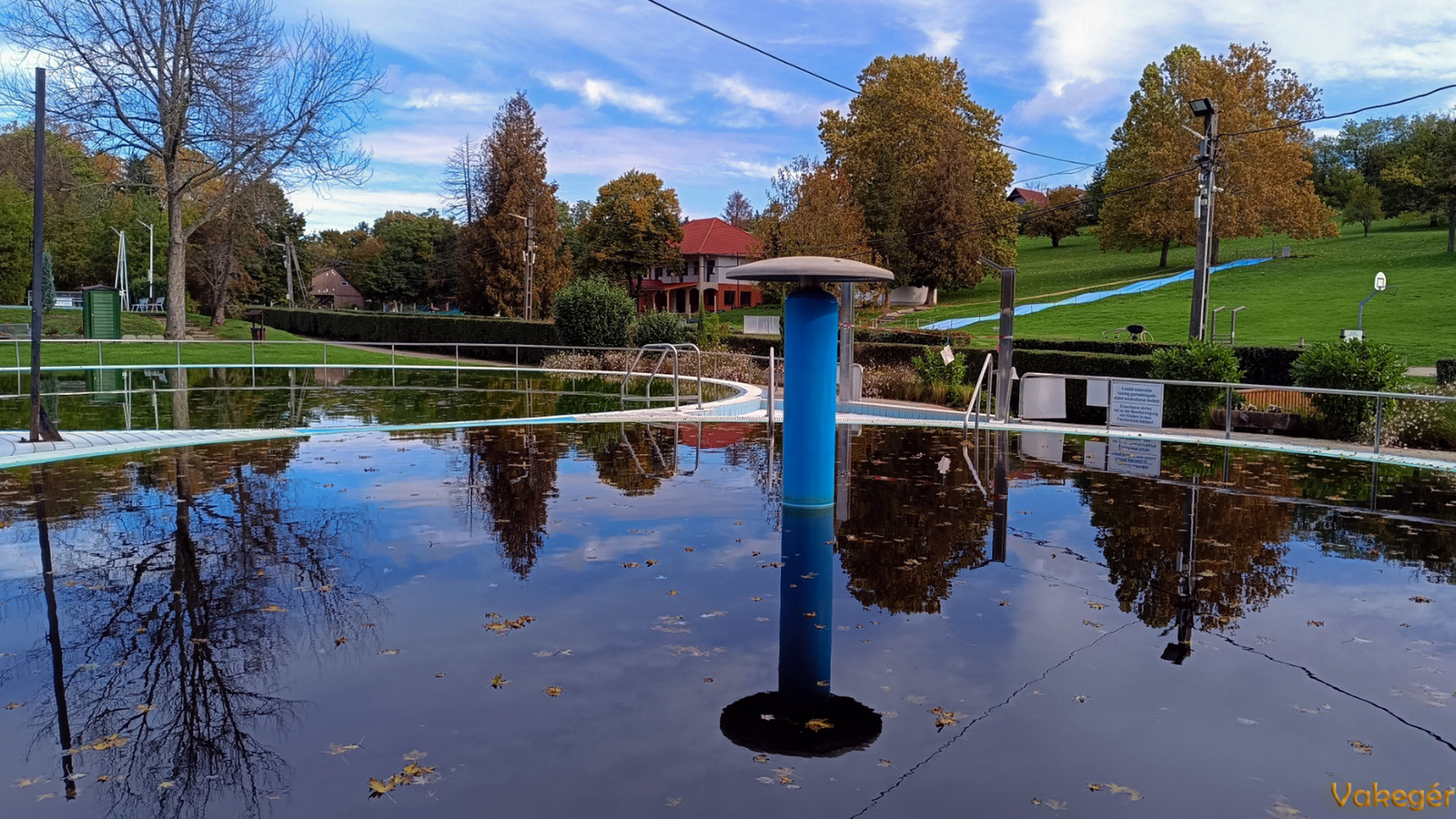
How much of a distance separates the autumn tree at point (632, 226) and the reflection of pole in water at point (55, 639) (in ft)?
195

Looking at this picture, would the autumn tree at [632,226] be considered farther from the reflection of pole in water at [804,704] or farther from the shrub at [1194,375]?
the reflection of pole in water at [804,704]

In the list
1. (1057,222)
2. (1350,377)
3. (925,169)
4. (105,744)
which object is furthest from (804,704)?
(1057,222)

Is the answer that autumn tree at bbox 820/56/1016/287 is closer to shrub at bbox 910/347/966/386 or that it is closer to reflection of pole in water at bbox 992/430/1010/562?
shrub at bbox 910/347/966/386

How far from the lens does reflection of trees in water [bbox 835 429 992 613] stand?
7211mm

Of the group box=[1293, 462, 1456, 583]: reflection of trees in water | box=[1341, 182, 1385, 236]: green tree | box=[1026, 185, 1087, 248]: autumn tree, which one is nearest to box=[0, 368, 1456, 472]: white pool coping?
box=[1293, 462, 1456, 583]: reflection of trees in water

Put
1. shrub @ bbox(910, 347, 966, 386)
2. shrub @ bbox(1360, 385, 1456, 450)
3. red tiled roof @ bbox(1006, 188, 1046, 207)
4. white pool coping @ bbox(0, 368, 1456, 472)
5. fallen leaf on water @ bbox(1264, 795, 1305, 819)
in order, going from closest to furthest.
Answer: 1. fallen leaf on water @ bbox(1264, 795, 1305, 819)
2. white pool coping @ bbox(0, 368, 1456, 472)
3. shrub @ bbox(1360, 385, 1456, 450)
4. shrub @ bbox(910, 347, 966, 386)
5. red tiled roof @ bbox(1006, 188, 1046, 207)

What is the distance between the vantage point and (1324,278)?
50625 mm

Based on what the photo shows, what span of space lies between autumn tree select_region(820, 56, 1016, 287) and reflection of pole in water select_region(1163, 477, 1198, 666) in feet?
154

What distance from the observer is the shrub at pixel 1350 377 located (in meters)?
16.3

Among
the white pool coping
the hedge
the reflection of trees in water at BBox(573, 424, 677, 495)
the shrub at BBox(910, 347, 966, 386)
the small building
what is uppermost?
the small building

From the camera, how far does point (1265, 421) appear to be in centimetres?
1766

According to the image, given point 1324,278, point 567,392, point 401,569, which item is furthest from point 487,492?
point 1324,278

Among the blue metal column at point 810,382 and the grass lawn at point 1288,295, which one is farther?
the grass lawn at point 1288,295

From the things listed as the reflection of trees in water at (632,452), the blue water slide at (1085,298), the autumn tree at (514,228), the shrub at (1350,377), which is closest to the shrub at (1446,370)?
the shrub at (1350,377)
